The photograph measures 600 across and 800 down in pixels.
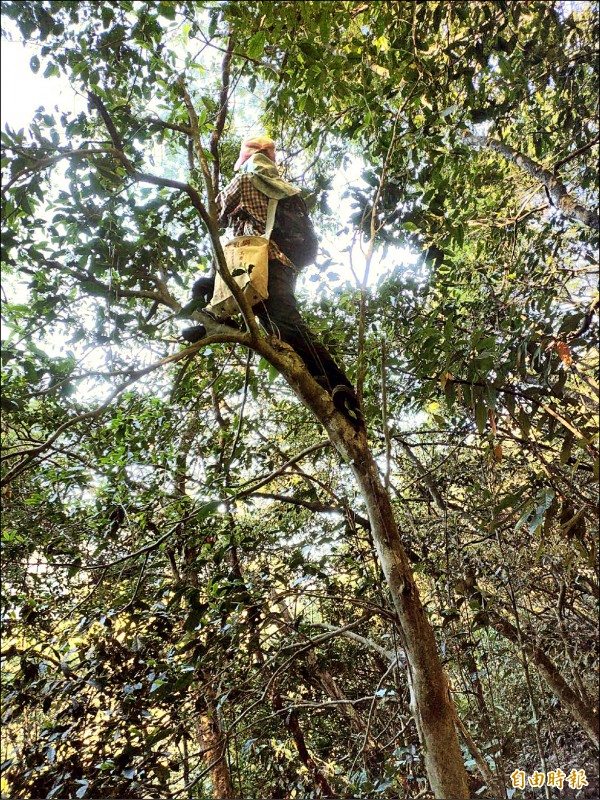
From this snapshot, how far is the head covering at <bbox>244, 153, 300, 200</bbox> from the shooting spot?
6.60ft

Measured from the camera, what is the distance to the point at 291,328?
1.96m

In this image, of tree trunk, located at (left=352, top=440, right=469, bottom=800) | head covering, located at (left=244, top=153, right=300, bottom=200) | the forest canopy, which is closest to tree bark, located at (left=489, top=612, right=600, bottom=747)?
the forest canopy

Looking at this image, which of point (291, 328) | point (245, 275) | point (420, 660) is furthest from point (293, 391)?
point (420, 660)

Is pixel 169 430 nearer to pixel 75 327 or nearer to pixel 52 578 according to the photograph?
pixel 75 327

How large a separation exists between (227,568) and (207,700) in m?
0.66

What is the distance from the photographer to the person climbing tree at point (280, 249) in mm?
1923

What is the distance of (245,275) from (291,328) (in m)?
0.28

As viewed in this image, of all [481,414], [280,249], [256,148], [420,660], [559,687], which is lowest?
[559,687]

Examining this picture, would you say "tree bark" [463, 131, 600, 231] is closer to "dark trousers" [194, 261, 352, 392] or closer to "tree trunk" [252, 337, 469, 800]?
"dark trousers" [194, 261, 352, 392]

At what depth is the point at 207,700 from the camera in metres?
1.89

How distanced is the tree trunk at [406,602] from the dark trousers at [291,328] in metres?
0.09

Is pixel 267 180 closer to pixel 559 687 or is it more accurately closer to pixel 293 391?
pixel 293 391

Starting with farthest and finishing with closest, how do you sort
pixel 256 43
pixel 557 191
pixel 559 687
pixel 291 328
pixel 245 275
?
pixel 557 191 < pixel 559 687 < pixel 291 328 < pixel 245 275 < pixel 256 43

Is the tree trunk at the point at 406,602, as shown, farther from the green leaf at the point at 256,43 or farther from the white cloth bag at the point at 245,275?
the green leaf at the point at 256,43
